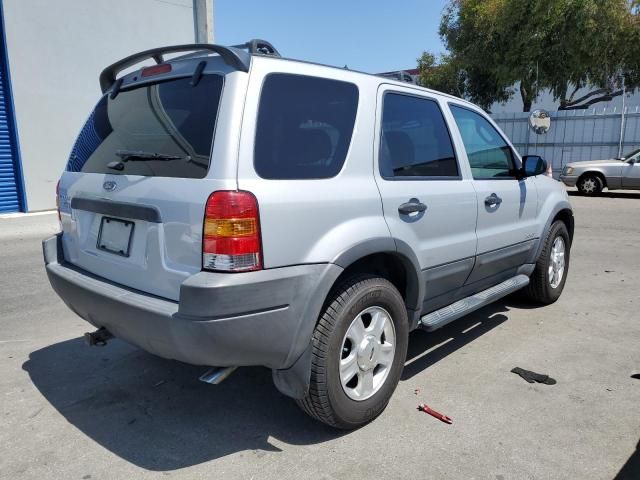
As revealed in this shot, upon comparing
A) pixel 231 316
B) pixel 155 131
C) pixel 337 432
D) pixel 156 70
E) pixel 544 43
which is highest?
pixel 544 43

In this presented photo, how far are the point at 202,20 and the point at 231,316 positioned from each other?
13272 millimetres

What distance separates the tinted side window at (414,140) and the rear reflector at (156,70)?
1.25 metres

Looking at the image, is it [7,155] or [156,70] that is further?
[7,155]

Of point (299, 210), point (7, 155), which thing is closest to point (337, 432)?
point (299, 210)

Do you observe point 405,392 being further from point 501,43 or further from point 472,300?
point 501,43

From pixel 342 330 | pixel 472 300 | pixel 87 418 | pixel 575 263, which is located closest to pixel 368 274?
pixel 342 330

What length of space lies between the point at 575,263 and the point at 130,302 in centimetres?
623

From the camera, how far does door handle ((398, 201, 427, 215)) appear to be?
2957mm

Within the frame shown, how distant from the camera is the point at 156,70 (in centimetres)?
281

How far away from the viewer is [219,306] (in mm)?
2197

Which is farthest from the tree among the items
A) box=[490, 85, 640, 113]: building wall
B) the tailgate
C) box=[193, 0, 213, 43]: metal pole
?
the tailgate

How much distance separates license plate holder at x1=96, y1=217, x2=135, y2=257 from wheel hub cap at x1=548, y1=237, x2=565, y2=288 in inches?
153

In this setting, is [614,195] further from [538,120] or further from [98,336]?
[98,336]

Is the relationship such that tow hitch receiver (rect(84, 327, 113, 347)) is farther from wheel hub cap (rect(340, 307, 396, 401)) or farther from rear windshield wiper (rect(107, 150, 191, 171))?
wheel hub cap (rect(340, 307, 396, 401))
